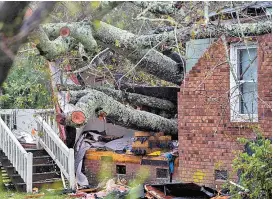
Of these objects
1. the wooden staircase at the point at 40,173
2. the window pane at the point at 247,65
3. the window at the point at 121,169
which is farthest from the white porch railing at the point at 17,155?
the window pane at the point at 247,65

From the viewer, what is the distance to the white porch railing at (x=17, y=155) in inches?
615

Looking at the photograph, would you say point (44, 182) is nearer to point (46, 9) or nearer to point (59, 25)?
point (59, 25)

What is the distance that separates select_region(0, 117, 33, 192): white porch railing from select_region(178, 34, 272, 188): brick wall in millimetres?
4344

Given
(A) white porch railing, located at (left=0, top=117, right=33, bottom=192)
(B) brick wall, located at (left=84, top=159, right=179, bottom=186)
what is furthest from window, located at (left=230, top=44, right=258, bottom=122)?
(A) white porch railing, located at (left=0, top=117, right=33, bottom=192)

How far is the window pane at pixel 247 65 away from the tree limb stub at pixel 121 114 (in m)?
3.15

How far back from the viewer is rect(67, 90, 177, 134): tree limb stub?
1286 cm

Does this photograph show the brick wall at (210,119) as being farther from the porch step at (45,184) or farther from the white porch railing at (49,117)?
the white porch railing at (49,117)

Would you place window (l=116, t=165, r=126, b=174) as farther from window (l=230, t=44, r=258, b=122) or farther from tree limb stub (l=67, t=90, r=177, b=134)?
window (l=230, t=44, r=258, b=122)

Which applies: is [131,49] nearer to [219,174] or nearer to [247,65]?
[247,65]

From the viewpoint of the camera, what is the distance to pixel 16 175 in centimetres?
1638

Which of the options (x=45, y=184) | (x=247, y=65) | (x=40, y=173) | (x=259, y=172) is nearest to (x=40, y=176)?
(x=40, y=173)

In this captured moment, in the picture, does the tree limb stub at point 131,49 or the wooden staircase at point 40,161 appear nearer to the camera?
the tree limb stub at point 131,49

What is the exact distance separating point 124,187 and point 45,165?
3.35 metres

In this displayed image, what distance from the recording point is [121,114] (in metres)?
14.3
